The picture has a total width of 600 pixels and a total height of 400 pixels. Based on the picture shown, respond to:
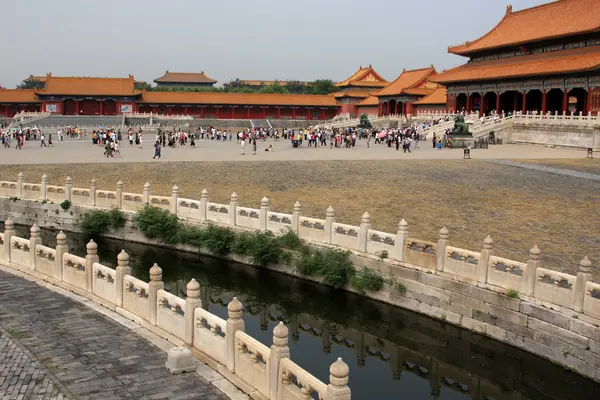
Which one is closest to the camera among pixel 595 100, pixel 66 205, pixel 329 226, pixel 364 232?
pixel 364 232

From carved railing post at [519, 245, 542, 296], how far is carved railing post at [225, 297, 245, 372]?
21.7ft

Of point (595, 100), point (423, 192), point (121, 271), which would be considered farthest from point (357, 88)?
point (121, 271)

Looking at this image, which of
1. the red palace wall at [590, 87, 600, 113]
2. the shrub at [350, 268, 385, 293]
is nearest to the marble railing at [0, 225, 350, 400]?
the shrub at [350, 268, 385, 293]

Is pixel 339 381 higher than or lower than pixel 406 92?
lower

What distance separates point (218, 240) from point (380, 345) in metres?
7.18

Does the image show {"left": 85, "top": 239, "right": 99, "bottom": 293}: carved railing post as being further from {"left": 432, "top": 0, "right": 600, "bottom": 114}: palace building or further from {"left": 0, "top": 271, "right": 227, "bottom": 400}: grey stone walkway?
{"left": 432, "top": 0, "right": 600, "bottom": 114}: palace building

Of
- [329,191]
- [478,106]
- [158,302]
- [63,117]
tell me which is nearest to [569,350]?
[158,302]

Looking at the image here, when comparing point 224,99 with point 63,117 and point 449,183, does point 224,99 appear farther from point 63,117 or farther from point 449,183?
point 449,183

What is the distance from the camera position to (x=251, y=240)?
18.8 metres

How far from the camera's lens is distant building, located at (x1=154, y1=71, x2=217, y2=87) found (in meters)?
115

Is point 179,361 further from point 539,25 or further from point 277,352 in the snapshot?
point 539,25

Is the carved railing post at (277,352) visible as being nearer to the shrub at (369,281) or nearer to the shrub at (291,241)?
the shrub at (369,281)

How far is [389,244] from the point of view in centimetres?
1609

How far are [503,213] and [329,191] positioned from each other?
7.04m
